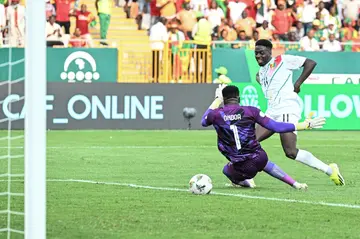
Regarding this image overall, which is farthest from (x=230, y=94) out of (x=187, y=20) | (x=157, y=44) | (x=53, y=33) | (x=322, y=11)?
(x=322, y=11)

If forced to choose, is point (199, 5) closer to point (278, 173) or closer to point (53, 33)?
point (53, 33)

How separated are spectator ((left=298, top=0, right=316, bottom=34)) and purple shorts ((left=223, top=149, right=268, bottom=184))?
19.4 meters

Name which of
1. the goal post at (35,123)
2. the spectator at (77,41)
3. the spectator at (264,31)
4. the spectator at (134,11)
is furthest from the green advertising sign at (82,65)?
the goal post at (35,123)

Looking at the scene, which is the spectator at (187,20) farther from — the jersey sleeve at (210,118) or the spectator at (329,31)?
the jersey sleeve at (210,118)

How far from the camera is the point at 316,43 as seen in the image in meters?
30.1

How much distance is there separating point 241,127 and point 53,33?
16.5m

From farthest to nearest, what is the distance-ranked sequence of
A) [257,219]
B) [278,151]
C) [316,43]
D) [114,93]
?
[316,43] → [114,93] → [278,151] → [257,219]

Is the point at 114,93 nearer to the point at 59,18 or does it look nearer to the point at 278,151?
the point at 59,18

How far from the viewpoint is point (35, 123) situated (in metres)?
7.22

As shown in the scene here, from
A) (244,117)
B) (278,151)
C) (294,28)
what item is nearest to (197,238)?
(244,117)

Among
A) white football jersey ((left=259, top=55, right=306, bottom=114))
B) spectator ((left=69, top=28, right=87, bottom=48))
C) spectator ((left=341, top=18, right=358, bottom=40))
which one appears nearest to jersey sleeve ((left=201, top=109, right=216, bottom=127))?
white football jersey ((left=259, top=55, right=306, bottom=114))

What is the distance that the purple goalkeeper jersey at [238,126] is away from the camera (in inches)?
478

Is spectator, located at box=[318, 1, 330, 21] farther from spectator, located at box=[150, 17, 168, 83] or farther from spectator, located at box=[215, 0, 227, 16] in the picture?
spectator, located at box=[150, 17, 168, 83]

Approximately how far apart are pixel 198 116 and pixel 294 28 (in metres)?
5.34
